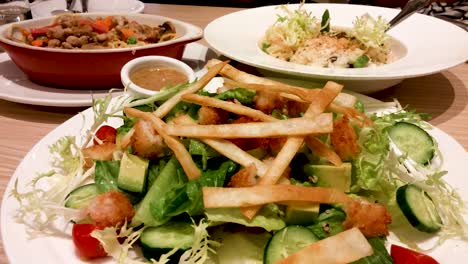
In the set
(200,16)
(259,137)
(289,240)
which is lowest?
(200,16)

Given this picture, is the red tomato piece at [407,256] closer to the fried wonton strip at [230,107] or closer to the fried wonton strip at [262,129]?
the fried wonton strip at [262,129]

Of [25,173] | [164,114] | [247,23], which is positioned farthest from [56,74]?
[247,23]

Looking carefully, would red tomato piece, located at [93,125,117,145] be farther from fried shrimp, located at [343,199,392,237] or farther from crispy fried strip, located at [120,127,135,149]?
fried shrimp, located at [343,199,392,237]

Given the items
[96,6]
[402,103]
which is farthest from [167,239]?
[96,6]

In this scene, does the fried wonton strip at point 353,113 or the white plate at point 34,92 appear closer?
the fried wonton strip at point 353,113

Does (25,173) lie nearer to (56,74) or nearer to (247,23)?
(56,74)

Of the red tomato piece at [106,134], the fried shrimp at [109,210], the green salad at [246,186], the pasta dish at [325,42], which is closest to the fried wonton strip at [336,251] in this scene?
the green salad at [246,186]
